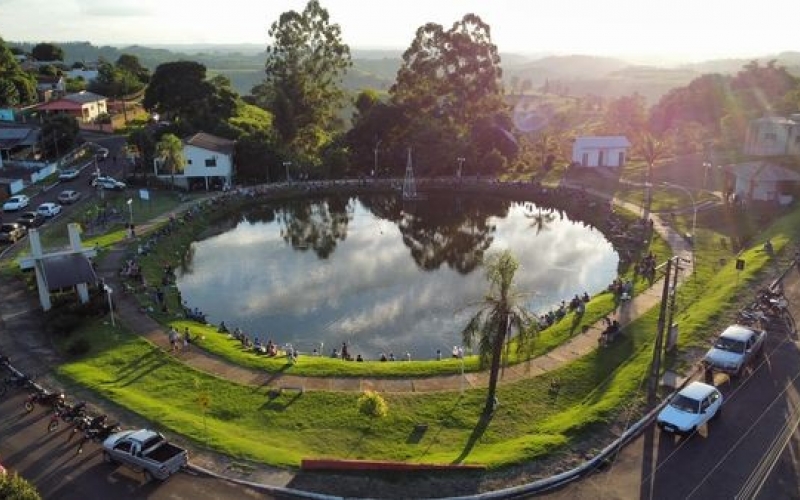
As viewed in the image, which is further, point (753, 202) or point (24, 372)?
point (753, 202)

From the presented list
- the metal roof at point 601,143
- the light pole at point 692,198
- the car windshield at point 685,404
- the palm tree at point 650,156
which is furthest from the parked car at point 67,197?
the car windshield at point 685,404

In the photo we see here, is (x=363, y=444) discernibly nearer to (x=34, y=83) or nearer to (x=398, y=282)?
(x=398, y=282)

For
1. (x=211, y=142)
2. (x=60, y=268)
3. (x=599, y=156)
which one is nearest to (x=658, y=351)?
(x=60, y=268)

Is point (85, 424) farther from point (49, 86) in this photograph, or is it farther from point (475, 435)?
point (49, 86)

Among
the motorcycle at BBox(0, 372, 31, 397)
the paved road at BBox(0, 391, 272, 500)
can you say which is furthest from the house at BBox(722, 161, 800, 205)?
the motorcycle at BBox(0, 372, 31, 397)

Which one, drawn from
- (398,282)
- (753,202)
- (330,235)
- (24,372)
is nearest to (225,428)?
(24,372)

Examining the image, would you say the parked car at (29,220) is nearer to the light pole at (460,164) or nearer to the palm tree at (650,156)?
the light pole at (460,164)
